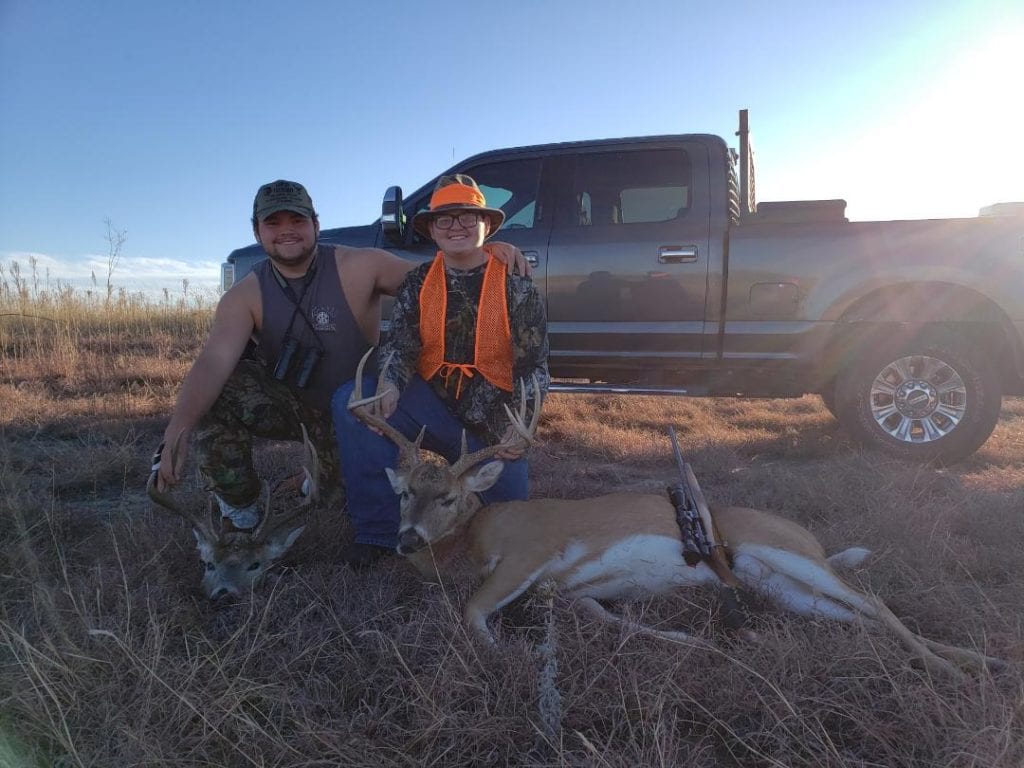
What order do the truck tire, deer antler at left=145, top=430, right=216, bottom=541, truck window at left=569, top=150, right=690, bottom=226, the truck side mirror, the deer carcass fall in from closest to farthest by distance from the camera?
the deer carcass
deer antler at left=145, top=430, right=216, bottom=541
the truck tire
the truck side mirror
truck window at left=569, top=150, right=690, bottom=226

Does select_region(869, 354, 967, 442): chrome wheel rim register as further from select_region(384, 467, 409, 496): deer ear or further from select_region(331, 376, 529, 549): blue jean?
select_region(384, 467, 409, 496): deer ear

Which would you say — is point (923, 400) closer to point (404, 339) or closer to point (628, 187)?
point (628, 187)

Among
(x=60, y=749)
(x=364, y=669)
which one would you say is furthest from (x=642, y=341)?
(x=60, y=749)

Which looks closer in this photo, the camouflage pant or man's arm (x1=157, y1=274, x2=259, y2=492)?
man's arm (x1=157, y1=274, x2=259, y2=492)

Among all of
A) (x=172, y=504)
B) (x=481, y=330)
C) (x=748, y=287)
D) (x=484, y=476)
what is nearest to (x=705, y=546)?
(x=484, y=476)

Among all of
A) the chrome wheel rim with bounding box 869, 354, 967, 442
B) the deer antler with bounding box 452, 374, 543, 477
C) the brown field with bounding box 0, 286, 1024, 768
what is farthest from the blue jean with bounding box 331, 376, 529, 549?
the chrome wheel rim with bounding box 869, 354, 967, 442

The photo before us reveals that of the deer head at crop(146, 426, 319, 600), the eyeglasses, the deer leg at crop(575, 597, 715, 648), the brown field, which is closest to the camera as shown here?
the brown field

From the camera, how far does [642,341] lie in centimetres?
584

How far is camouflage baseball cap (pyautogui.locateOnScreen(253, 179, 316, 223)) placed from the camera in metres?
3.78

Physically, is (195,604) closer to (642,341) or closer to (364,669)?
(364,669)

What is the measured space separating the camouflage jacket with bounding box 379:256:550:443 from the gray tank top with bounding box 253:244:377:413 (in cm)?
40

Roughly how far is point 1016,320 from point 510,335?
162 inches

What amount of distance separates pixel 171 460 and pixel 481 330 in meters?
1.72

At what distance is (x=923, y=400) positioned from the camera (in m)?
5.45
